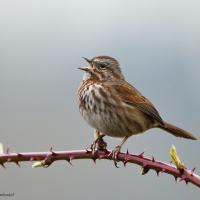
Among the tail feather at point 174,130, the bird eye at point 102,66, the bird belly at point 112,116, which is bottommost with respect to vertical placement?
the tail feather at point 174,130

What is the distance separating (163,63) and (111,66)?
8884 centimetres

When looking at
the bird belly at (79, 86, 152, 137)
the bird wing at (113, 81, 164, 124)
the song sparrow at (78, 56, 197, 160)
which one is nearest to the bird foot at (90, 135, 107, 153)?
the song sparrow at (78, 56, 197, 160)

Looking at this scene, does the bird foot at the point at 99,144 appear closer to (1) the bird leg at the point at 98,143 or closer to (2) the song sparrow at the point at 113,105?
(1) the bird leg at the point at 98,143

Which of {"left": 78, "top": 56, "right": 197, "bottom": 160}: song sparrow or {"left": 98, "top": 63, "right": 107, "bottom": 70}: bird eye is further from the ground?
{"left": 98, "top": 63, "right": 107, "bottom": 70}: bird eye

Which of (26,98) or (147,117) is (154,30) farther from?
(147,117)

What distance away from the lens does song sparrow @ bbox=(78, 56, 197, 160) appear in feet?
22.9

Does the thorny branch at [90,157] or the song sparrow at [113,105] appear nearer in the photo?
the thorny branch at [90,157]

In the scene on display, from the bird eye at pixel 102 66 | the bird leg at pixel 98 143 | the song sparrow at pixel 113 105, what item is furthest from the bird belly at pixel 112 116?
the bird leg at pixel 98 143

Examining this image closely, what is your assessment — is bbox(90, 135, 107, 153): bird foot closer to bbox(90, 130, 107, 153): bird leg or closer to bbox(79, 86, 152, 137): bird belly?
bbox(90, 130, 107, 153): bird leg

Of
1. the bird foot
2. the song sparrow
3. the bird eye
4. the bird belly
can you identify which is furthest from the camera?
the bird eye

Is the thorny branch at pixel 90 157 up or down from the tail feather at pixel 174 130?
up

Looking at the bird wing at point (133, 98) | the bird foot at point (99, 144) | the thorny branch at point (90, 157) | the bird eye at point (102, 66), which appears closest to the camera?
the thorny branch at point (90, 157)

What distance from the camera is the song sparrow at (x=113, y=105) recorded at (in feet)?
22.9

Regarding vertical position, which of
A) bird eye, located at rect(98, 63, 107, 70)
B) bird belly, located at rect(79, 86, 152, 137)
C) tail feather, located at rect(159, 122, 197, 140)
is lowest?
tail feather, located at rect(159, 122, 197, 140)
